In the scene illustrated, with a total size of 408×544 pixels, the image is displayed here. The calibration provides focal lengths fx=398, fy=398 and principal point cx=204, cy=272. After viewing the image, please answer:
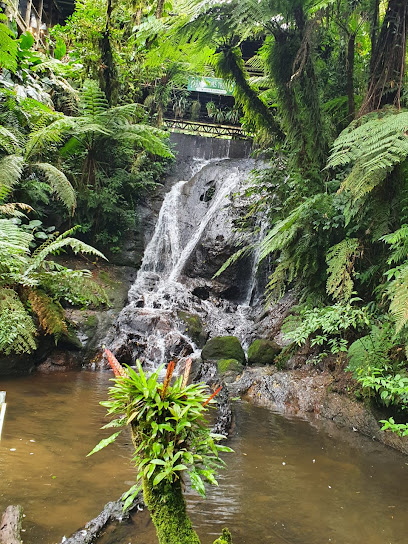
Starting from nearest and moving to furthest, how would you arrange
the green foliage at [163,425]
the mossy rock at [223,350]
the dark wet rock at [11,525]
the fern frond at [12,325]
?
the green foliage at [163,425] → the dark wet rock at [11,525] → the fern frond at [12,325] → the mossy rock at [223,350]

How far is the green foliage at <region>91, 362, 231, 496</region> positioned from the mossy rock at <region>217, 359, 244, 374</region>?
4465 millimetres

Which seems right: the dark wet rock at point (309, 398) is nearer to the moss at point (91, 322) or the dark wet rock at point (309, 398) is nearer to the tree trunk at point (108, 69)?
the moss at point (91, 322)

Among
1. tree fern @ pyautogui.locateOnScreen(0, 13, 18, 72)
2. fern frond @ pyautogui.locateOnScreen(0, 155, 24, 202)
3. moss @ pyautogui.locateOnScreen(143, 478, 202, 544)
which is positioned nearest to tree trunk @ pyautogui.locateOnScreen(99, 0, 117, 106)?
fern frond @ pyautogui.locateOnScreen(0, 155, 24, 202)

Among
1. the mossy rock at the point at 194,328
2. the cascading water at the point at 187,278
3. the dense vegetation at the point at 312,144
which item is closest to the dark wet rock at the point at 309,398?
the dense vegetation at the point at 312,144

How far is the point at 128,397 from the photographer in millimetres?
1502

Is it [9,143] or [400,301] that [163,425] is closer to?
[400,301]

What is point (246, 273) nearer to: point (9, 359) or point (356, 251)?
point (356, 251)

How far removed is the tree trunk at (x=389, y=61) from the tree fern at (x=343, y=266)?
1.59 m

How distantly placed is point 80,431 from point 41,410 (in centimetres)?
70

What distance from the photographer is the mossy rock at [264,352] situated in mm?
6223

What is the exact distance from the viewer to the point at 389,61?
4488 millimetres

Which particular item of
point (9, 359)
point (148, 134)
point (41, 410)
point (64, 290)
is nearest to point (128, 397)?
point (41, 410)

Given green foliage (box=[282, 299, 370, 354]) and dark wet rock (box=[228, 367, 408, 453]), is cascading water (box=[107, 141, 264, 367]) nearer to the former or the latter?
dark wet rock (box=[228, 367, 408, 453])

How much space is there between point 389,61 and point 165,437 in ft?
15.7
